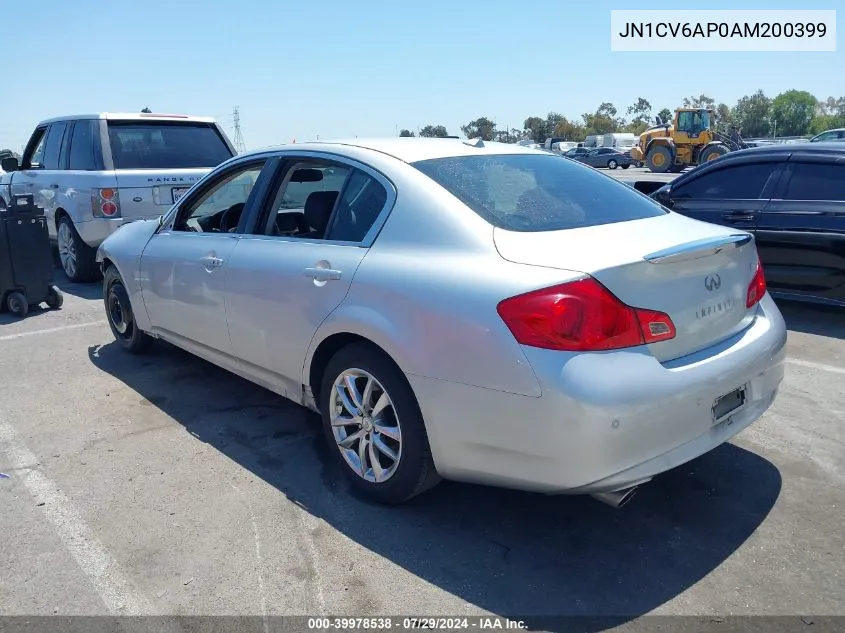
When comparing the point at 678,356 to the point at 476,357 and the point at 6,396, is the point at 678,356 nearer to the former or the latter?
the point at 476,357

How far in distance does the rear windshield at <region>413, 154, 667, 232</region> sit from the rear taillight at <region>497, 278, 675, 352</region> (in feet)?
1.60

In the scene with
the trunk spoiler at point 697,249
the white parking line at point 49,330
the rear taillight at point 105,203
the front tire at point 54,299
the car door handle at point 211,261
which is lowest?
the white parking line at point 49,330

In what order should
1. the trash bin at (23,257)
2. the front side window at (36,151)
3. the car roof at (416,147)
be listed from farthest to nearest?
the front side window at (36,151)
the trash bin at (23,257)
the car roof at (416,147)

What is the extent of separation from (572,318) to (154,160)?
23.1ft

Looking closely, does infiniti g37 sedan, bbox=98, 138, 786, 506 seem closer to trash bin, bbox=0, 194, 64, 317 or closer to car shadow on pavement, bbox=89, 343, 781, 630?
car shadow on pavement, bbox=89, 343, 781, 630

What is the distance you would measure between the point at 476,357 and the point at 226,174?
256cm

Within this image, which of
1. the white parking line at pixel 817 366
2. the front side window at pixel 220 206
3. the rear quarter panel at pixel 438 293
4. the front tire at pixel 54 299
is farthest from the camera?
the front tire at pixel 54 299

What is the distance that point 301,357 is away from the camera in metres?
3.62

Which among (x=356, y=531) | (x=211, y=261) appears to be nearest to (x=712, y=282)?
(x=356, y=531)

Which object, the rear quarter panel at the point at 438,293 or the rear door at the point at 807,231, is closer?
the rear quarter panel at the point at 438,293

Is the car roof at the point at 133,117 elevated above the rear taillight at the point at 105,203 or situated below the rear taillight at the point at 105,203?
above

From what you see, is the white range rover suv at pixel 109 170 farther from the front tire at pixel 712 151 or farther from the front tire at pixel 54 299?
the front tire at pixel 712 151

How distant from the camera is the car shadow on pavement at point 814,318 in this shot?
6145 millimetres

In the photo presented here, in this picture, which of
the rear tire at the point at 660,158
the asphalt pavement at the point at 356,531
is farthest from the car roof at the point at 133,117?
the rear tire at the point at 660,158
